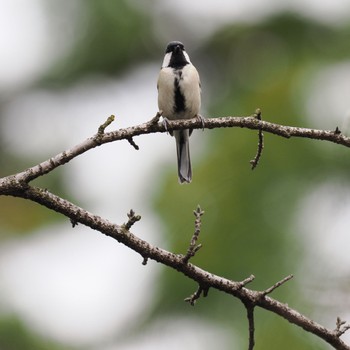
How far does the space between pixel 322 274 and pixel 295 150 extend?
7.47 feet

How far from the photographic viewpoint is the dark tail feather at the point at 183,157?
5297 mm

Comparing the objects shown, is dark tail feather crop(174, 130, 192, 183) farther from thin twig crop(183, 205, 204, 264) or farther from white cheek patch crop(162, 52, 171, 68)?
thin twig crop(183, 205, 204, 264)

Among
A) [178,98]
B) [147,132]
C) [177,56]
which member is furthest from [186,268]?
[177,56]

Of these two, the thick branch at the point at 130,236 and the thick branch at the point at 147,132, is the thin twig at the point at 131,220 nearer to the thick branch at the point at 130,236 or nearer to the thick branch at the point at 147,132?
the thick branch at the point at 130,236

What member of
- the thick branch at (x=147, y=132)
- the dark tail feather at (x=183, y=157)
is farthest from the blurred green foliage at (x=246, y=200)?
the thick branch at (x=147, y=132)

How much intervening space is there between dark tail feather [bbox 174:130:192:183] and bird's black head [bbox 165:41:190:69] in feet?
1.45

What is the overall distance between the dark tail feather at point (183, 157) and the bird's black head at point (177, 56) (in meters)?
0.44

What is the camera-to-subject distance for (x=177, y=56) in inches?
209

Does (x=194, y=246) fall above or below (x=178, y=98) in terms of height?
below

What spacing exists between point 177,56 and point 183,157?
23.6 inches

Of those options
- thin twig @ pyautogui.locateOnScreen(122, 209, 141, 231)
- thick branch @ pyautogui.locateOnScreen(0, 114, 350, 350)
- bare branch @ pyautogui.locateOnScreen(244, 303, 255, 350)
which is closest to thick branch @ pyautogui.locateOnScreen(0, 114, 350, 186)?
thick branch @ pyautogui.locateOnScreen(0, 114, 350, 350)

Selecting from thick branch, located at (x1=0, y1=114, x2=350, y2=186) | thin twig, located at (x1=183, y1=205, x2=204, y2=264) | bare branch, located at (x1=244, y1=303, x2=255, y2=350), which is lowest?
bare branch, located at (x1=244, y1=303, x2=255, y2=350)

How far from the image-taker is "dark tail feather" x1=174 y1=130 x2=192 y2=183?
5.30m

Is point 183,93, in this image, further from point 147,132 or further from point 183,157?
point 147,132
